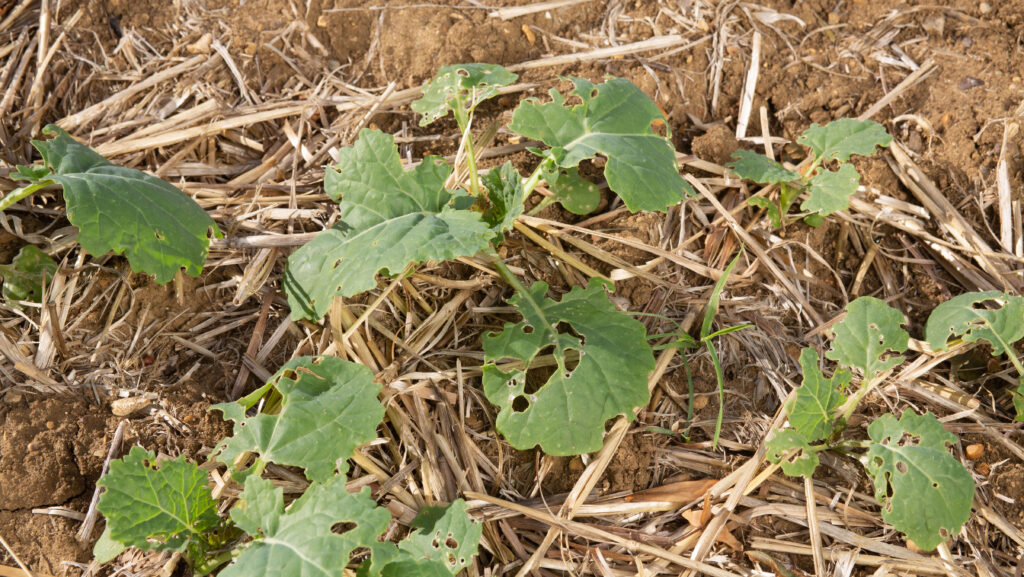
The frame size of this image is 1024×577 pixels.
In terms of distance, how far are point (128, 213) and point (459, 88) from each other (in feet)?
3.62

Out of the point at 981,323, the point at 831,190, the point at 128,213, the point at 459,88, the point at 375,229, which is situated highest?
the point at 459,88

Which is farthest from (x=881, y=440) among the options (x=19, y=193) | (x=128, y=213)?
(x=19, y=193)

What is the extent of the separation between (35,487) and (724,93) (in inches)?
107

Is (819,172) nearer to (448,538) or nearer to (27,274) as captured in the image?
(448,538)

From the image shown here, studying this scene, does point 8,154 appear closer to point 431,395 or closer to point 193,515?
point 193,515

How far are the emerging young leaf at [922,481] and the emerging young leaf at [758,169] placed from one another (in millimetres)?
876

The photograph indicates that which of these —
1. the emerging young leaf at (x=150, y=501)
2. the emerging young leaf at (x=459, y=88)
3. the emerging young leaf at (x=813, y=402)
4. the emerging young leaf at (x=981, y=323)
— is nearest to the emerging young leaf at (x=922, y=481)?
the emerging young leaf at (x=813, y=402)

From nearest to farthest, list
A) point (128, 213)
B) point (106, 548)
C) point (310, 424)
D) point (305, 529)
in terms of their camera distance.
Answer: point (305, 529) → point (106, 548) → point (310, 424) → point (128, 213)

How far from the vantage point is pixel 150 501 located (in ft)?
6.30

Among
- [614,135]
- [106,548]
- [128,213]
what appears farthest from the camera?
[614,135]

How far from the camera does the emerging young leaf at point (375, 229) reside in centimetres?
204

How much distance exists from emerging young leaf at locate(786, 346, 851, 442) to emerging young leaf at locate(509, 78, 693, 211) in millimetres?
646

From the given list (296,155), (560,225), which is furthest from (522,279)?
(296,155)

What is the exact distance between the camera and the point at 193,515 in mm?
1978
